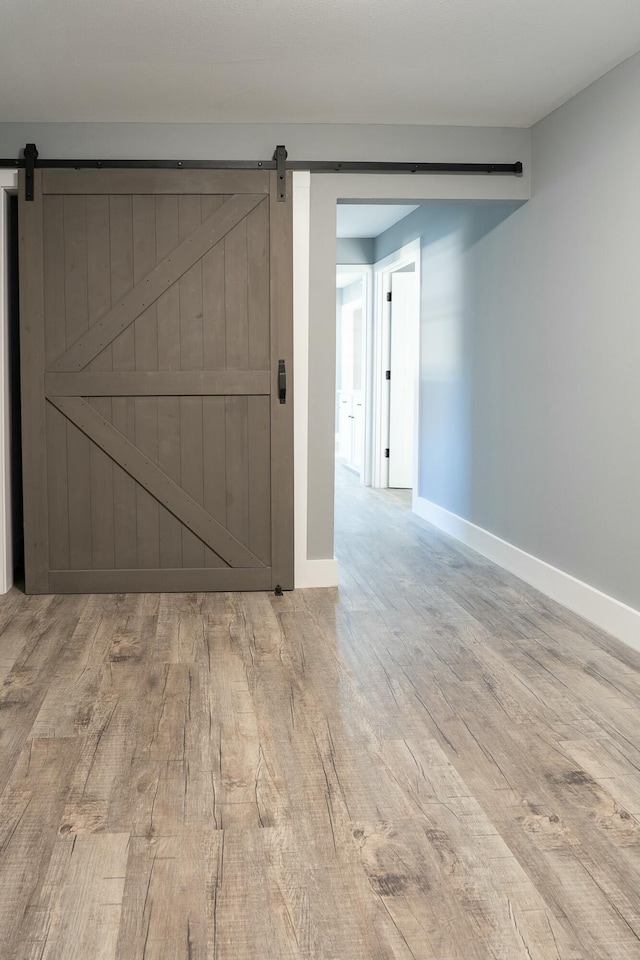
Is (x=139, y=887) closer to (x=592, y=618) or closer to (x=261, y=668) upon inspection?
(x=261, y=668)

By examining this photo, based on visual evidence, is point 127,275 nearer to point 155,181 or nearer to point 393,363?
point 155,181

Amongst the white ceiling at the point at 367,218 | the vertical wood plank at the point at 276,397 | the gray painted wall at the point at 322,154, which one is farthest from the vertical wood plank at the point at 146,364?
the white ceiling at the point at 367,218

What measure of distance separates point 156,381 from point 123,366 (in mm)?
188

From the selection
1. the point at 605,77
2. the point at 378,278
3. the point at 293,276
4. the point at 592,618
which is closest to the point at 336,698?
the point at 592,618

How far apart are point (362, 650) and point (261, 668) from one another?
0.47 m

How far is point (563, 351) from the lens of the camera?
4.38 meters

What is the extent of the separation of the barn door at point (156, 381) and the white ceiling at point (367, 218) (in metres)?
2.64

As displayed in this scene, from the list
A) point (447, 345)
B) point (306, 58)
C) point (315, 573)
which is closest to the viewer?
point (306, 58)

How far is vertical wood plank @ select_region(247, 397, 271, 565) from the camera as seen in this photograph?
462 cm

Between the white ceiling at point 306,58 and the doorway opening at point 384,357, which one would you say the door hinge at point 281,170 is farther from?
the doorway opening at point 384,357

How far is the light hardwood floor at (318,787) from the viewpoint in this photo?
179 cm

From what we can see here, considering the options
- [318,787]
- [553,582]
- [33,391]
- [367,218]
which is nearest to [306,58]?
[33,391]

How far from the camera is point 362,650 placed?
3.65 meters

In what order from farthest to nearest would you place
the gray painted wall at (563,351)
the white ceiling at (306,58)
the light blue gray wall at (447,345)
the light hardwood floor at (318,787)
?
the light blue gray wall at (447,345) < the gray painted wall at (563,351) < the white ceiling at (306,58) < the light hardwood floor at (318,787)
